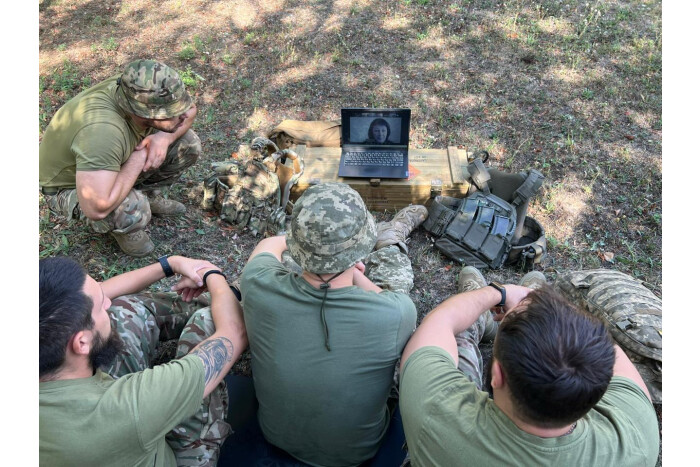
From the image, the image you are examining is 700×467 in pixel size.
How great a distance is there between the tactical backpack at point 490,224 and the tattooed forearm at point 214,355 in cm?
233

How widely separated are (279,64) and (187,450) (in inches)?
216

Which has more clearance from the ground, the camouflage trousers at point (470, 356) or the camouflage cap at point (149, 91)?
the camouflage cap at point (149, 91)

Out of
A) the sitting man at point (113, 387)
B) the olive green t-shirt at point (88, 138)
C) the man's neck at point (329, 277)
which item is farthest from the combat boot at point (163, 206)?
the man's neck at point (329, 277)

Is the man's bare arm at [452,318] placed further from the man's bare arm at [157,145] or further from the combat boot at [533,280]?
the man's bare arm at [157,145]

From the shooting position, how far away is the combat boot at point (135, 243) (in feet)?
12.7

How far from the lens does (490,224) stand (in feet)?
13.3

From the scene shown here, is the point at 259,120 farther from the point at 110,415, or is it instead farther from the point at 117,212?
the point at 110,415

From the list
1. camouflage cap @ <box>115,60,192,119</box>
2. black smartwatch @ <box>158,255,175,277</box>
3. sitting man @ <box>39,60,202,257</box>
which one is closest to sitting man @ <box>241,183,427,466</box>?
black smartwatch @ <box>158,255,175,277</box>

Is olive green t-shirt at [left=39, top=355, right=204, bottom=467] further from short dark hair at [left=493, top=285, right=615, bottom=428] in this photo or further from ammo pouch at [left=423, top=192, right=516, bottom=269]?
ammo pouch at [left=423, top=192, right=516, bottom=269]

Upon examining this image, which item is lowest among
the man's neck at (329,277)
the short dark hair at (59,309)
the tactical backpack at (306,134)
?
the tactical backpack at (306,134)

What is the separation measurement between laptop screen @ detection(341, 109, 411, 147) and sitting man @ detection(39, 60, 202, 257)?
52.5 inches

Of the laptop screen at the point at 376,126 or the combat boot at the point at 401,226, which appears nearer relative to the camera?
the combat boot at the point at 401,226

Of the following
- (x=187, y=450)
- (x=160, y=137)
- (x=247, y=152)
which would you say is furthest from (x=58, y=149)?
(x=187, y=450)

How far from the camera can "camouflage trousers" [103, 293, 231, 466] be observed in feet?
7.27
